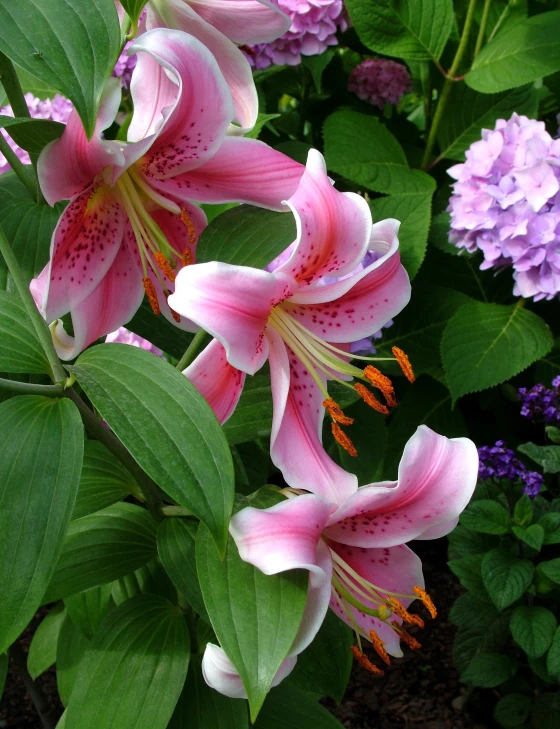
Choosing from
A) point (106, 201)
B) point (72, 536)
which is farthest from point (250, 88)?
point (72, 536)

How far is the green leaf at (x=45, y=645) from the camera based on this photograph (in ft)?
4.45

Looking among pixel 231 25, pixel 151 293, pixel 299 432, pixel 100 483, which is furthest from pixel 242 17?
pixel 100 483

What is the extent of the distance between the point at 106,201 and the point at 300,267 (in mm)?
183

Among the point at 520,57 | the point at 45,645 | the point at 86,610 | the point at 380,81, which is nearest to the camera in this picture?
the point at 86,610

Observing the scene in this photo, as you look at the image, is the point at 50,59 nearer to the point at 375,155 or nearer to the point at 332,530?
the point at 332,530

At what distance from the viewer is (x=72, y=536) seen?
0.84 m

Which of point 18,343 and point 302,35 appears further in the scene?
point 302,35

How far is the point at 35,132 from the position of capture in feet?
2.00

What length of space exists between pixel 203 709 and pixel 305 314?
46cm

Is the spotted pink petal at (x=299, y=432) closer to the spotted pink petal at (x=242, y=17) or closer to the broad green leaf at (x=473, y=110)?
the spotted pink petal at (x=242, y=17)

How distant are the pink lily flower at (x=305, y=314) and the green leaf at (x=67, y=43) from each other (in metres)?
0.13

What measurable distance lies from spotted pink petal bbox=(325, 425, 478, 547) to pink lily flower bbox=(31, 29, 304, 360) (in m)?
0.22

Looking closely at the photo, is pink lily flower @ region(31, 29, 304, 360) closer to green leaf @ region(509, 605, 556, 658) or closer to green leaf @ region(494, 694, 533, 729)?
green leaf @ region(509, 605, 556, 658)

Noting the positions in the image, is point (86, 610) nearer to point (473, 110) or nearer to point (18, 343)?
point (18, 343)
